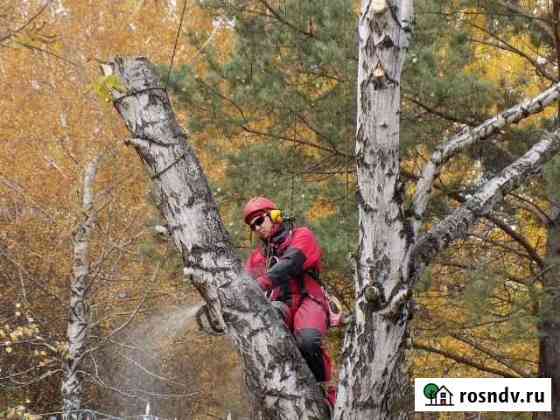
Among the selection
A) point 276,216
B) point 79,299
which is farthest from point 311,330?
point 79,299

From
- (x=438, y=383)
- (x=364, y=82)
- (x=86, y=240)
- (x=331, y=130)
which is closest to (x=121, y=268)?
(x=86, y=240)

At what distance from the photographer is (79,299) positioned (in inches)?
504

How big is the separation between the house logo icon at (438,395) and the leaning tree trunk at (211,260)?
2226 mm

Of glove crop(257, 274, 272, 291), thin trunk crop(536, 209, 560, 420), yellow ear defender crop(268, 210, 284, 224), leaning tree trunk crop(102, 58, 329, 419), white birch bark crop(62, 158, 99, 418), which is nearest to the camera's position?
leaning tree trunk crop(102, 58, 329, 419)

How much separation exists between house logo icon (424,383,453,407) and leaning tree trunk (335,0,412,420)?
2246 millimetres

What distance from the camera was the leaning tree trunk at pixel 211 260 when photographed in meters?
3.19

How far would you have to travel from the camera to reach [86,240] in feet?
40.9

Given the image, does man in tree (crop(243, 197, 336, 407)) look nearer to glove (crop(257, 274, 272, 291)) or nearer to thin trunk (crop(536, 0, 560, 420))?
glove (crop(257, 274, 272, 291))

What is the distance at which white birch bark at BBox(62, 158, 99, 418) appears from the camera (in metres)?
12.5

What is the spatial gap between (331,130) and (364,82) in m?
6.15

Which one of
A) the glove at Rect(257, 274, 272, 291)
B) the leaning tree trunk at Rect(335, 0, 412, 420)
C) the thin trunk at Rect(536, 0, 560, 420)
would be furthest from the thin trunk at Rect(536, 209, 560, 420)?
the leaning tree trunk at Rect(335, 0, 412, 420)

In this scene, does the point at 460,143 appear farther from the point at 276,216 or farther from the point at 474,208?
the point at 276,216

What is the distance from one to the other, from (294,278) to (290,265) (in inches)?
9.2

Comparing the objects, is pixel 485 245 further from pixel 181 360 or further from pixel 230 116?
pixel 181 360
